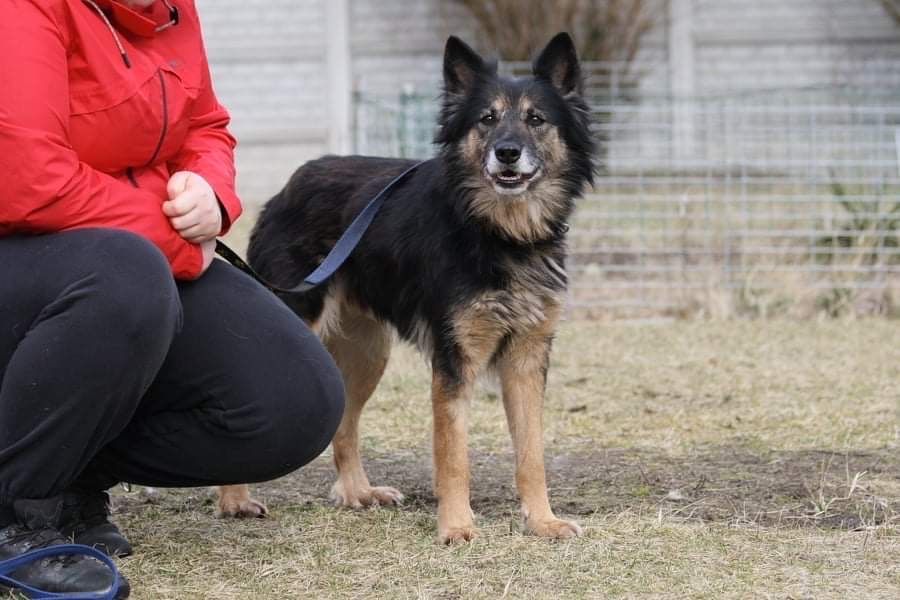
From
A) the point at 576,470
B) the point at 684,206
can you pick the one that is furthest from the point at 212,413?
the point at 684,206

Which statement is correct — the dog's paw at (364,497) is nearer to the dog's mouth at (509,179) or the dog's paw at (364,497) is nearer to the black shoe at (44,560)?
the dog's mouth at (509,179)

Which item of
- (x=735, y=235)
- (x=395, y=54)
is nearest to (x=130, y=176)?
(x=735, y=235)

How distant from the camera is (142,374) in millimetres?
2754

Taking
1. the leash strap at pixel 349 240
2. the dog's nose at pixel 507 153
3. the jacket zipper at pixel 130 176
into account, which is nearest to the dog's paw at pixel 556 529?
the leash strap at pixel 349 240

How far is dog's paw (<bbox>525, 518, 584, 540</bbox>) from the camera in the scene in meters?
3.48

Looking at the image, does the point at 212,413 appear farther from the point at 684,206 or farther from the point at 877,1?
the point at 877,1

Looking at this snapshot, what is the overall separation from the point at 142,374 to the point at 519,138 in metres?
1.49

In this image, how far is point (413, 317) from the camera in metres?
3.91

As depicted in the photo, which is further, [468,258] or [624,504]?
[624,504]

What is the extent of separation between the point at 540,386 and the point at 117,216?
4.80 ft

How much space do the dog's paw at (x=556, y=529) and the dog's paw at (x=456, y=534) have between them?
0.56 ft

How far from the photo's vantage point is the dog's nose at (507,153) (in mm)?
3760

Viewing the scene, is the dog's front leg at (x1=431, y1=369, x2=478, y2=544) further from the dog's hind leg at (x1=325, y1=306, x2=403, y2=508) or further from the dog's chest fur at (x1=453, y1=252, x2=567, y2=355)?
the dog's hind leg at (x1=325, y1=306, x2=403, y2=508)

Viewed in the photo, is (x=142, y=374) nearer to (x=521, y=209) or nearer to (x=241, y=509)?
(x=241, y=509)
